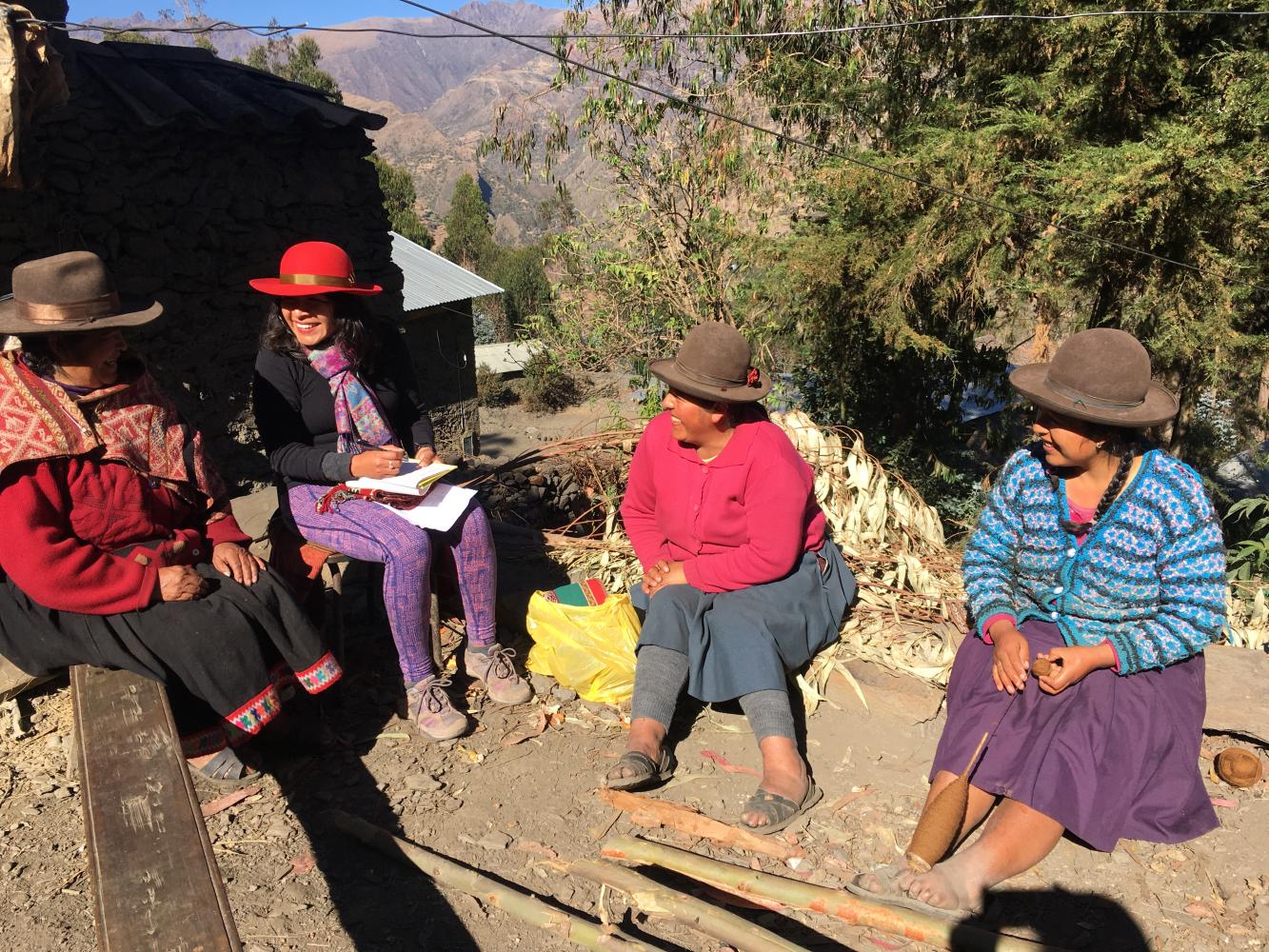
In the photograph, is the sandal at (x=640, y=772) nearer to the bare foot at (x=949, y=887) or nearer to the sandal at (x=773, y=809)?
the sandal at (x=773, y=809)

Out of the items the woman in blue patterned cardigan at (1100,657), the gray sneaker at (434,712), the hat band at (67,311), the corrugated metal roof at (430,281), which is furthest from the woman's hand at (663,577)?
the corrugated metal roof at (430,281)

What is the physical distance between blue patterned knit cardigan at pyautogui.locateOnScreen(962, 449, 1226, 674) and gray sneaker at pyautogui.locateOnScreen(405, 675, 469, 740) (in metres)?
1.84

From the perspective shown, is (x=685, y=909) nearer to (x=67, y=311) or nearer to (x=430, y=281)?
(x=67, y=311)

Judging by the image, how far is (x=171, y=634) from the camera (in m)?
2.66

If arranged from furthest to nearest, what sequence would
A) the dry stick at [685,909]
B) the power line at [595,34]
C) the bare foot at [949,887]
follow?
1. the power line at [595,34]
2. the bare foot at [949,887]
3. the dry stick at [685,909]

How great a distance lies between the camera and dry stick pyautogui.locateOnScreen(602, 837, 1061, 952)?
2.09 metres

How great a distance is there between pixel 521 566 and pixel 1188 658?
8.86ft

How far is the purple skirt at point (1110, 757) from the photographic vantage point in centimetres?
246

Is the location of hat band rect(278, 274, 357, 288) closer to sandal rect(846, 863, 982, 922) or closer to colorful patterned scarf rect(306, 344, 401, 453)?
colorful patterned scarf rect(306, 344, 401, 453)

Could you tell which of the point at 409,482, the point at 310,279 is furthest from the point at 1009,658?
the point at 310,279

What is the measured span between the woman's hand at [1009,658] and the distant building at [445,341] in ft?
33.9

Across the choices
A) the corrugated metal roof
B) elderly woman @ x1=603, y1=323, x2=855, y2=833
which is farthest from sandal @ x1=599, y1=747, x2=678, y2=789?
the corrugated metal roof

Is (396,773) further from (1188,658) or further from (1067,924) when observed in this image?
(1188,658)

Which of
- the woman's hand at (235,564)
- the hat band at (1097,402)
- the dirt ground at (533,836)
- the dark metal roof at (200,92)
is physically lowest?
the dirt ground at (533,836)
